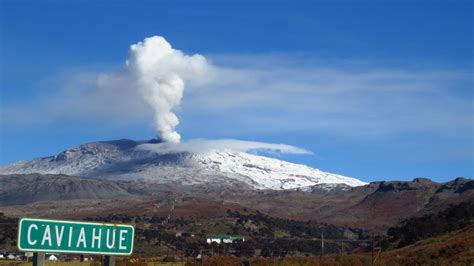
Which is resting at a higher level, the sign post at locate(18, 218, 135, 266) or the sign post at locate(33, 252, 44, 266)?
the sign post at locate(18, 218, 135, 266)

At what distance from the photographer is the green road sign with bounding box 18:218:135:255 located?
555 cm

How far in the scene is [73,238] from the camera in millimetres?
5840

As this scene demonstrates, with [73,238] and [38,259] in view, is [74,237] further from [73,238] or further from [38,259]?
[38,259]

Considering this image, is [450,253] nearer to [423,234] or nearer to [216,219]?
[423,234]

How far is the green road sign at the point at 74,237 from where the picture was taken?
5551 mm

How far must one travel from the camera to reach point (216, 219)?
141125mm

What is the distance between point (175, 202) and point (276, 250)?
8759cm

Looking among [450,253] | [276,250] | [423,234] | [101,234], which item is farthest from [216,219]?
[101,234]

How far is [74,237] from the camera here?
585cm

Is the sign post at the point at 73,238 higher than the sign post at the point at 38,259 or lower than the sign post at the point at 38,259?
higher

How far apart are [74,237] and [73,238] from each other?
0.04ft

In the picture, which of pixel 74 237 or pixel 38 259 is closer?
pixel 38 259

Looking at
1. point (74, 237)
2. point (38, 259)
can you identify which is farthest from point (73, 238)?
point (38, 259)

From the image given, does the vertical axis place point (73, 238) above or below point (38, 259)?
above
